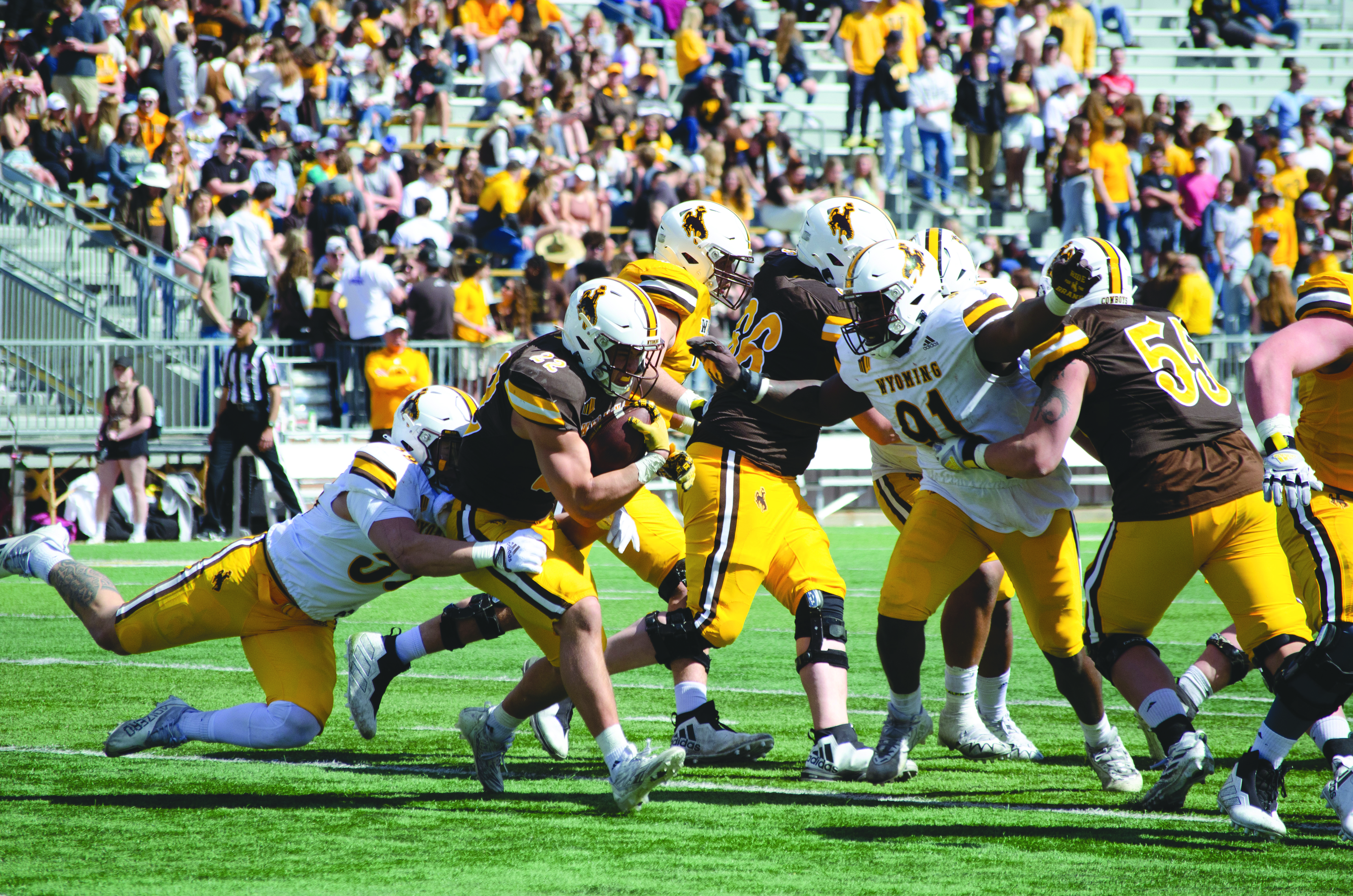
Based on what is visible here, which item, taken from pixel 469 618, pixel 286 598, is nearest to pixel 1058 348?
pixel 469 618

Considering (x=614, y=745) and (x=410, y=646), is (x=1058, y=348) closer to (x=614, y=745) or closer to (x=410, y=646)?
(x=614, y=745)

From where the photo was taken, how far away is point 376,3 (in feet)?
69.8


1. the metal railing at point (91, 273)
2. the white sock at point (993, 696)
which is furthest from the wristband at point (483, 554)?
the metal railing at point (91, 273)

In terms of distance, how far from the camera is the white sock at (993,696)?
20.1 ft

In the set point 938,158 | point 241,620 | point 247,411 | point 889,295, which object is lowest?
point 247,411

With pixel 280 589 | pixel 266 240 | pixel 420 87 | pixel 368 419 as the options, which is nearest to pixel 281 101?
pixel 420 87

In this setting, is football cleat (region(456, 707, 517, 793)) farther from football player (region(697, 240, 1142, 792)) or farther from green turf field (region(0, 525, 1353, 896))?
football player (region(697, 240, 1142, 792))

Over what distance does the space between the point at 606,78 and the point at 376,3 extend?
3509 millimetres

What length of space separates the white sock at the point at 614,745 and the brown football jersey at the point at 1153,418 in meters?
1.78

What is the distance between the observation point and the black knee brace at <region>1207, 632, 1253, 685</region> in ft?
19.8

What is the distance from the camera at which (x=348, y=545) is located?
5.46m

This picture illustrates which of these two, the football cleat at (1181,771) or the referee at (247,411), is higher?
the football cleat at (1181,771)

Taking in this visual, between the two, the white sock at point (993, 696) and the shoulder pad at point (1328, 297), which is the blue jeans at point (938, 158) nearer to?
the white sock at point (993, 696)

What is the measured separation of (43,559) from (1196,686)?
4.51 meters
